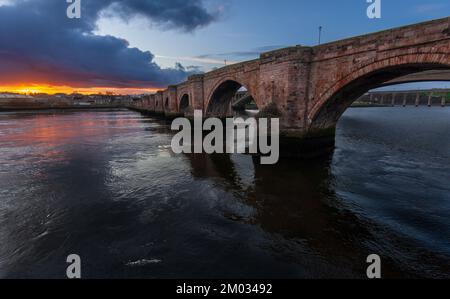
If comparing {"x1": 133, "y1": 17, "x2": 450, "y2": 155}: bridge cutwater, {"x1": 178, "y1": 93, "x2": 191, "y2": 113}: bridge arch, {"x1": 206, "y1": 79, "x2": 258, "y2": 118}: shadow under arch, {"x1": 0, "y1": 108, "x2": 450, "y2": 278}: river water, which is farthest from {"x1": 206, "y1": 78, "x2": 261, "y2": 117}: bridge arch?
{"x1": 0, "y1": 108, "x2": 450, "y2": 278}: river water

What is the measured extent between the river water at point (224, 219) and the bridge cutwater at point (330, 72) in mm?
2845

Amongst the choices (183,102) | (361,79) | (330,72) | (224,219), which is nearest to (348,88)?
(361,79)

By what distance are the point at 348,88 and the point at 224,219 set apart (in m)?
10.5

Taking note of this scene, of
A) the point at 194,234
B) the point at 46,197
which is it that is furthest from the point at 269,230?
the point at 46,197

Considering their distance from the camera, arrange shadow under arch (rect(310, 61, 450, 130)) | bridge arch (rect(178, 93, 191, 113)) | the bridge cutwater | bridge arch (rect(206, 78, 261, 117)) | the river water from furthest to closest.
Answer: bridge arch (rect(178, 93, 191, 113))
bridge arch (rect(206, 78, 261, 117))
shadow under arch (rect(310, 61, 450, 130))
the bridge cutwater
the river water

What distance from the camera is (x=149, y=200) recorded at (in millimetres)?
8398

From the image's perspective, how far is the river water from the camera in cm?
504

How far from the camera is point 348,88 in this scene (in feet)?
41.6

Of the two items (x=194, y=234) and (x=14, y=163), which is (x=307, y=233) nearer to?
(x=194, y=234)

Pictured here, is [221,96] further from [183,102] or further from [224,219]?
[224,219]

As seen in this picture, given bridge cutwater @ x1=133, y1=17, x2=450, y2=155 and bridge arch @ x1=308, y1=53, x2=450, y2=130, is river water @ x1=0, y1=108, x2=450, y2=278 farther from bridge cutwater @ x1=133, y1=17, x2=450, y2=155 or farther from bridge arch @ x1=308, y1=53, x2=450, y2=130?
→ bridge arch @ x1=308, y1=53, x2=450, y2=130

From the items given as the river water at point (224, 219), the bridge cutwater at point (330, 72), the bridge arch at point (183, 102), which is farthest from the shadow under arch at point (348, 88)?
the bridge arch at point (183, 102)

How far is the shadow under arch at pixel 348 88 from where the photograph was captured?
1073cm

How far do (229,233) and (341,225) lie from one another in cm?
334
